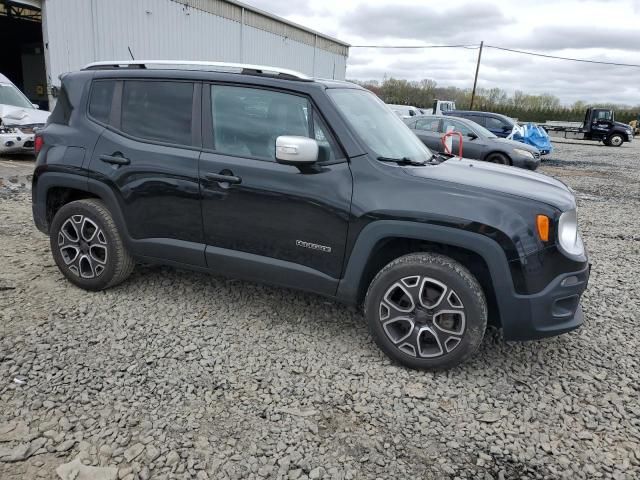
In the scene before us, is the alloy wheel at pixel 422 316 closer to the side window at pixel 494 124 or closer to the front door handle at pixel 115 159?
the front door handle at pixel 115 159

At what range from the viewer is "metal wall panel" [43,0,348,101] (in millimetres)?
13375

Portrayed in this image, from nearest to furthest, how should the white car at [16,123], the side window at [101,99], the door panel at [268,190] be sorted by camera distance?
the door panel at [268,190]
the side window at [101,99]
the white car at [16,123]

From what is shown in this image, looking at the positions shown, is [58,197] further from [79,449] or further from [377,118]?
[377,118]

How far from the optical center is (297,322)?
12.1 feet

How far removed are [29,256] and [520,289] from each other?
452 cm

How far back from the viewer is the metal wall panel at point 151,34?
13.4 metres

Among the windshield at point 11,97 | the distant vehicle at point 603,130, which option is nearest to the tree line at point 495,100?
the distant vehicle at point 603,130

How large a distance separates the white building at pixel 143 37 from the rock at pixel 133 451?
12.5 m

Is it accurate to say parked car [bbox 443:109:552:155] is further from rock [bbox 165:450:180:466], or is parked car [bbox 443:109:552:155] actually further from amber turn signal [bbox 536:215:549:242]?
rock [bbox 165:450:180:466]

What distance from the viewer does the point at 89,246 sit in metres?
3.87

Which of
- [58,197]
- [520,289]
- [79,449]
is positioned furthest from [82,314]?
[520,289]

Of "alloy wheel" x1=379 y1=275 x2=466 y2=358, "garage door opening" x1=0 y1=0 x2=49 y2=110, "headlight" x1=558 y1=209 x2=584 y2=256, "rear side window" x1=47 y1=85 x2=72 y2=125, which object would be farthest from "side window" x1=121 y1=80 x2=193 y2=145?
"garage door opening" x1=0 y1=0 x2=49 y2=110

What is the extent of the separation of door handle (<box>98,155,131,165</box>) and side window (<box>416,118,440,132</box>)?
10.1m

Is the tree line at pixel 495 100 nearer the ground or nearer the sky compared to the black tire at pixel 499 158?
nearer the sky
